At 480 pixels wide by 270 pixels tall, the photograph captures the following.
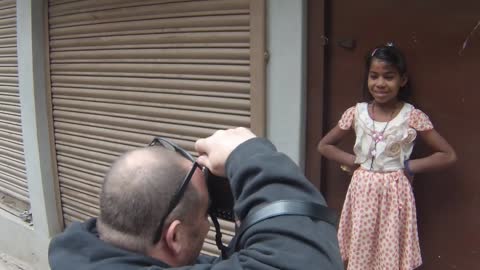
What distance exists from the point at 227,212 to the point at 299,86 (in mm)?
1798

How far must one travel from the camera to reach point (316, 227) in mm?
923

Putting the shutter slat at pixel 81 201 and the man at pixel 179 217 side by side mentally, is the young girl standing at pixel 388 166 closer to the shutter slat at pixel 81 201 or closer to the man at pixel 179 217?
the man at pixel 179 217

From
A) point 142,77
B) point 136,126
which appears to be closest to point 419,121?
point 142,77

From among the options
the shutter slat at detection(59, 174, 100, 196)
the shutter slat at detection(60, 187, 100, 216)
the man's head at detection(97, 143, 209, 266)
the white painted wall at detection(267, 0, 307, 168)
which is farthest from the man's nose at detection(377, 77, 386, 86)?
the shutter slat at detection(60, 187, 100, 216)

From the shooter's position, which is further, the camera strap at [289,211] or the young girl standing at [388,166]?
the young girl standing at [388,166]

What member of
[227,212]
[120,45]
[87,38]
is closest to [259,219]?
[227,212]

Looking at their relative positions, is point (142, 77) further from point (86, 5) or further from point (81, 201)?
point (81, 201)

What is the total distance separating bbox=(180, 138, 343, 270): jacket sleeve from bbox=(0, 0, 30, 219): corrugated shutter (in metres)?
Result: 4.87

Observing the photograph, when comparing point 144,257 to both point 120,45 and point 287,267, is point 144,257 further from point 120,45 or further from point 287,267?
point 120,45

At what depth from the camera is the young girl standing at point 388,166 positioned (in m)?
2.32

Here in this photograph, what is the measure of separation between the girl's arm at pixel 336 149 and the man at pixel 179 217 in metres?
1.59

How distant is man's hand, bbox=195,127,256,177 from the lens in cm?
105

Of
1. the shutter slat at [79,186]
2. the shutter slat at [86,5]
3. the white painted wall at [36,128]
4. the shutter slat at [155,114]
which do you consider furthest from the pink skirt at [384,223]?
the white painted wall at [36,128]

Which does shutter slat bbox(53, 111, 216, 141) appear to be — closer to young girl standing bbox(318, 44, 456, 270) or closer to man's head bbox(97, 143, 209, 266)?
young girl standing bbox(318, 44, 456, 270)
